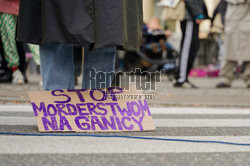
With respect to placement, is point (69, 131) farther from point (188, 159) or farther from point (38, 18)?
point (188, 159)

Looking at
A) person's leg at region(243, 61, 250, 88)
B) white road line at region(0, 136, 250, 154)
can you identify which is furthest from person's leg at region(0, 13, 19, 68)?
white road line at region(0, 136, 250, 154)

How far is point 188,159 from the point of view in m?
2.10

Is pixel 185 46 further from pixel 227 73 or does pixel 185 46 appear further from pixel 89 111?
pixel 89 111

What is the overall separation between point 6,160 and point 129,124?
1.03 m

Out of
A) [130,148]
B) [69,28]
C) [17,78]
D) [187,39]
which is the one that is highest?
[69,28]

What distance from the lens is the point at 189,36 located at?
7.07 meters

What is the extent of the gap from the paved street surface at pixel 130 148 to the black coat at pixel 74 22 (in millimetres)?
586

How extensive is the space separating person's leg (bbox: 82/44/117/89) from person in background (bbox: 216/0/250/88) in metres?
4.57

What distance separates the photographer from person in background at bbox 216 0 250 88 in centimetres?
709

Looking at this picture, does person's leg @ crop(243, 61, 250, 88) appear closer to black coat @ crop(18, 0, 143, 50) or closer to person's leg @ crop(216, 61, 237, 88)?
person's leg @ crop(216, 61, 237, 88)

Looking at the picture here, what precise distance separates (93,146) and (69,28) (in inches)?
28.8

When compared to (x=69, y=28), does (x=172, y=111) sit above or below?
below

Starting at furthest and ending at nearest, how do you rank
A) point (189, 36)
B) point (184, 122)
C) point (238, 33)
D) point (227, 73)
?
point (227, 73), point (238, 33), point (189, 36), point (184, 122)

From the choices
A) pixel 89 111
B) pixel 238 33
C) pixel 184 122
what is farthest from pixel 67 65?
pixel 238 33
